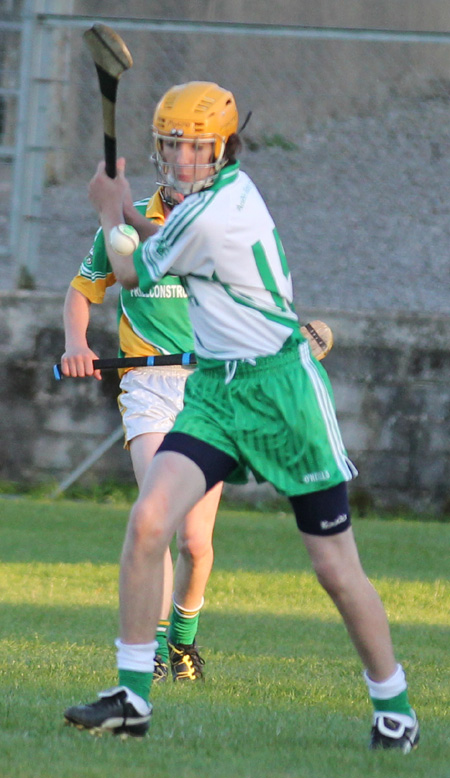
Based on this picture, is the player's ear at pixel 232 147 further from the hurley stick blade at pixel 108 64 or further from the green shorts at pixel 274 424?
the green shorts at pixel 274 424

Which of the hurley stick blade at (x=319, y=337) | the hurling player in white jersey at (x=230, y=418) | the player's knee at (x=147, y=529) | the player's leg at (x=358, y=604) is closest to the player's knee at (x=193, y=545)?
the hurley stick blade at (x=319, y=337)

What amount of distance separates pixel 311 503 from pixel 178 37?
7.39m

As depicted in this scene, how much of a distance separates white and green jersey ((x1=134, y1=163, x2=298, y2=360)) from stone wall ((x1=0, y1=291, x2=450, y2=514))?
5.68 metres

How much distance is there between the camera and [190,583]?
16.7 ft

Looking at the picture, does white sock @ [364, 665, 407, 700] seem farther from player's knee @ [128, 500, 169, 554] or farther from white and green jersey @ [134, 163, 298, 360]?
white and green jersey @ [134, 163, 298, 360]

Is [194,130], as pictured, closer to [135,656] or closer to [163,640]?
[135,656]

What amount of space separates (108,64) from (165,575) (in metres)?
1.96

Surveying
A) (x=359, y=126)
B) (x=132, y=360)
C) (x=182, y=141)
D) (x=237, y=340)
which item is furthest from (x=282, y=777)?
(x=359, y=126)

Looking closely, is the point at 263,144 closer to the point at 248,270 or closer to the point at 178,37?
the point at 178,37

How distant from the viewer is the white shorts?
512 centimetres

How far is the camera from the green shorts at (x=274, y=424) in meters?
3.75

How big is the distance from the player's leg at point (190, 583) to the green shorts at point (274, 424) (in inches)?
47.5

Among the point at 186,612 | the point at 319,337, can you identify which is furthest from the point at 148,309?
the point at 186,612

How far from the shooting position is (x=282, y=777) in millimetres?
3318
